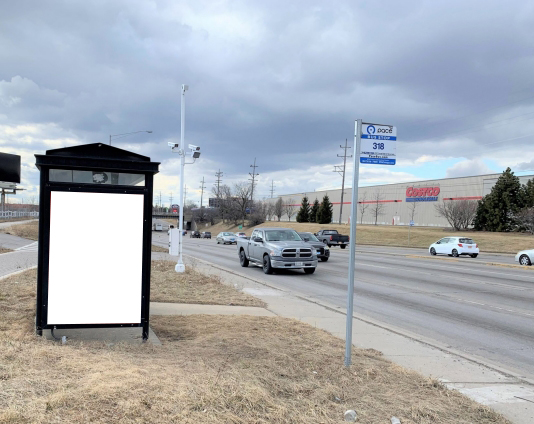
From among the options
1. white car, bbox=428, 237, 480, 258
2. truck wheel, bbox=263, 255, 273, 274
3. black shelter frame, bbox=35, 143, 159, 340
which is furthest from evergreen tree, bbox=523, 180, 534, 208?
black shelter frame, bbox=35, 143, 159, 340

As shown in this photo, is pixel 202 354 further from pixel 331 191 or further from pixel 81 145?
pixel 331 191

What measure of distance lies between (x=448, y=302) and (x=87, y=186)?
30.8 ft

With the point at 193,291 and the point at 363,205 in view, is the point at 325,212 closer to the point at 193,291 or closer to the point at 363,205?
the point at 363,205

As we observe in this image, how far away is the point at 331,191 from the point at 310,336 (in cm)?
10642

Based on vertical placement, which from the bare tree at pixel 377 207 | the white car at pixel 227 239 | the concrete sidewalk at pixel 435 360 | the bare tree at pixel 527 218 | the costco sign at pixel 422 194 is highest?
the costco sign at pixel 422 194

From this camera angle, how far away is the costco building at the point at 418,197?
71.8 meters

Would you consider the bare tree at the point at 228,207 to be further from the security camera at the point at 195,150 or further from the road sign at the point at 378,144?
the road sign at the point at 378,144

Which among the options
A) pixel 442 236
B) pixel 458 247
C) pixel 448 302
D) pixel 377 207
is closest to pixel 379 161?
pixel 448 302

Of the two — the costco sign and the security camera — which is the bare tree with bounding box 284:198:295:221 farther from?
the security camera

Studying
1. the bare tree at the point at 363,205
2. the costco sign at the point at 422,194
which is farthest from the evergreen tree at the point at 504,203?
the bare tree at the point at 363,205

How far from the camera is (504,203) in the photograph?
5578 centimetres

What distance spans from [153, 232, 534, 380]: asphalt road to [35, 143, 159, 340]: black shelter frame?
4.73 metres

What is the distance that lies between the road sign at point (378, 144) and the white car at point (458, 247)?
28801mm

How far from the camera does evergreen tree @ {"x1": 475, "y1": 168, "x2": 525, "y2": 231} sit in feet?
180
